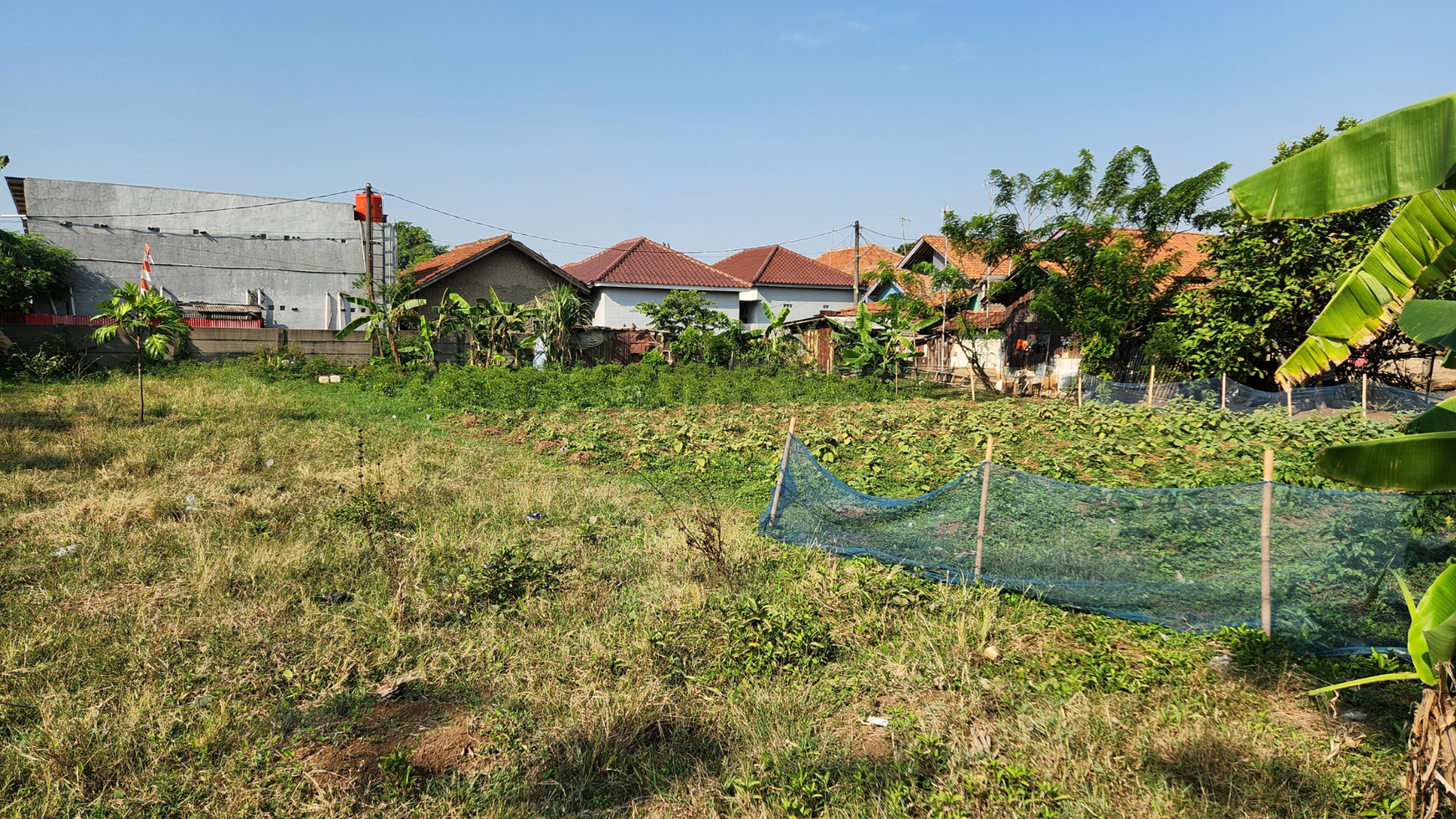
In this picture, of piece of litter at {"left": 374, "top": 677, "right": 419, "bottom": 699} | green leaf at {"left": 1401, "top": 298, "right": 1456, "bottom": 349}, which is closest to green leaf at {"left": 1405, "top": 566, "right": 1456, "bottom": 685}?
green leaf at {"left": 1401, "top": 298, "right": 1456, "bottom": 349}

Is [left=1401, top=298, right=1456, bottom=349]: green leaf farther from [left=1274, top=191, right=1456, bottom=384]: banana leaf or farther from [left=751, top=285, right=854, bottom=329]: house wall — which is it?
[left=751, top=285, right=854, bottom=329]: house wall

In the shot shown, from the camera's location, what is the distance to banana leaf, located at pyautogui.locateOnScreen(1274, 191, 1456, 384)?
3436 mm

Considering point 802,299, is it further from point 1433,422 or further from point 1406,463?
point 1406,463

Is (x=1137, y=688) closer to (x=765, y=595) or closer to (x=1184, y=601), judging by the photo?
(x=1184, y=601)

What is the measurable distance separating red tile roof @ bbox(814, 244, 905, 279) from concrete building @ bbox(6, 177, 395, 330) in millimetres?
21725

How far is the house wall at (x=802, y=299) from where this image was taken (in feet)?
113

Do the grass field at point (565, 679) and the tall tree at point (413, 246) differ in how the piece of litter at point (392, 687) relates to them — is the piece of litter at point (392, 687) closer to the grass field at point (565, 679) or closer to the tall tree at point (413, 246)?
the grass field at point (565, 679)

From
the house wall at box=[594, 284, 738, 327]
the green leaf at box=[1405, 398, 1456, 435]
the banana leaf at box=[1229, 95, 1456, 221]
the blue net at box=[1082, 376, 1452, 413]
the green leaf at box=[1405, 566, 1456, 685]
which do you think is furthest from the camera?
the house wall at box=[594, 284, 738, 327]

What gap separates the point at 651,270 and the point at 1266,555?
2757 cm

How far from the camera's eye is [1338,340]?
392 cm

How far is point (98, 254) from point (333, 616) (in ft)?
99.0

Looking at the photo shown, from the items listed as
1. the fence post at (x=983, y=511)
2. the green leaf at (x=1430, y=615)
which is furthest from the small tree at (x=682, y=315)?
the green leaf at (x=1430, y=615)

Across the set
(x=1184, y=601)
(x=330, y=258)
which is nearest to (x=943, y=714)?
(x=1184, y=601)

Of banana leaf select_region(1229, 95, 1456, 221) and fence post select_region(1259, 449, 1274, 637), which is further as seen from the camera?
fence post select_region(1259, 449, 1274, 637)
